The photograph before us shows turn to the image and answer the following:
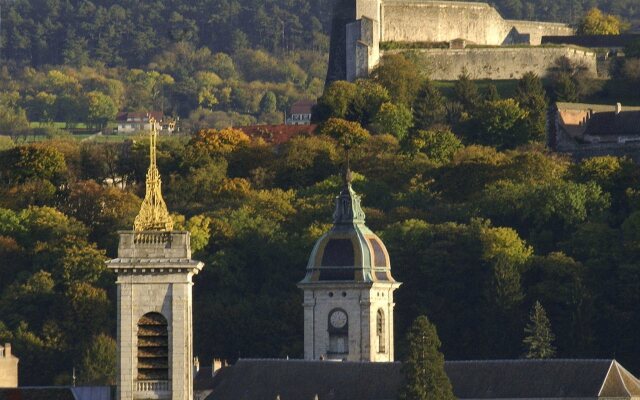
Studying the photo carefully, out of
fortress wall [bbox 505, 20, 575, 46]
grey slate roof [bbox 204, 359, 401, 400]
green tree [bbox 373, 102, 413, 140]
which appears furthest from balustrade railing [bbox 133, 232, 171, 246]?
fortress wall [bbox 505, 20, 575, 46]

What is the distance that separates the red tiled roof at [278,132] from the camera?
563 feet

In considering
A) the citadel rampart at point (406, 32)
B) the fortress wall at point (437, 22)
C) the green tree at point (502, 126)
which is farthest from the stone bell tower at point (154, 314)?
the fortress wall at point (437, 22)

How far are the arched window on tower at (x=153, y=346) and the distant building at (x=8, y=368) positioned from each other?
131ft

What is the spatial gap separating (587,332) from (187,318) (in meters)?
58.3

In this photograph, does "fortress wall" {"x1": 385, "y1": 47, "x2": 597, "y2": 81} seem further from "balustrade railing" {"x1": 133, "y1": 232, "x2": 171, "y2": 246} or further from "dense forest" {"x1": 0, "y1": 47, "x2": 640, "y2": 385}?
"balustrade railing" {"x1": 133, "y1": 232, "x2": 171, "y2": 246}

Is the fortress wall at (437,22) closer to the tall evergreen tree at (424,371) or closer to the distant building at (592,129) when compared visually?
the distant building at (592,129)

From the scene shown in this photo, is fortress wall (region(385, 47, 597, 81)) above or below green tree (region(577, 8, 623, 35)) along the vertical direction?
below

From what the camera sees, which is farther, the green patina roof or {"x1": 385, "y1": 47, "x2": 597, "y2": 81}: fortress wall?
{"x1": 385, "y1": 47, "x2": 597, "y2": 81}: fortress wall

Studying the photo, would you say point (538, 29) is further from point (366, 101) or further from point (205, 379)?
point (205, 379)

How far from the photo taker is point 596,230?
141 metres

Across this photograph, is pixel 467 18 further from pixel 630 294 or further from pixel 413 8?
pixel 630 294

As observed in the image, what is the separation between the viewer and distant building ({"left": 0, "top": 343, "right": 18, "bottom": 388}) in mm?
114250

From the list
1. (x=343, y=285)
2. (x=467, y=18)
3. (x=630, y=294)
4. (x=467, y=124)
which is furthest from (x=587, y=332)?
(x=467, y=18)

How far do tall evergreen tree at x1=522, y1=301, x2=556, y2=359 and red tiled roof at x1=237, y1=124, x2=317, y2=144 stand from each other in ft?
145
